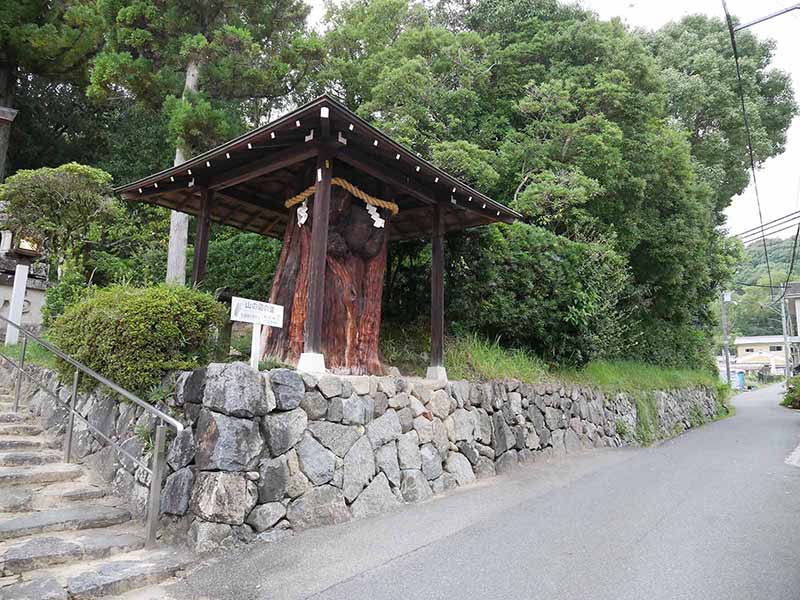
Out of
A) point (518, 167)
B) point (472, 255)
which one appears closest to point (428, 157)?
point (518, 167)

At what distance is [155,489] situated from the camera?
4.22 m

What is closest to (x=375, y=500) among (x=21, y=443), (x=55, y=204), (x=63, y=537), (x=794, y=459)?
(x=63, y=537)

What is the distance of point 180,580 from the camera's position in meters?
3.71

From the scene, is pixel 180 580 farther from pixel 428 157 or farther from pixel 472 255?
pixel 428 157

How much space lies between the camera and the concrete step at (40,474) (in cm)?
481

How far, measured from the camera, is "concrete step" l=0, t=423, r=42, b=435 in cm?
591

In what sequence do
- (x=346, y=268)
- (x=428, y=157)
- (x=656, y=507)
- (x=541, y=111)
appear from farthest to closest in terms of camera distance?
(x=541, y=111), (x=428, y=157), (x=346, y=268), (x=656, y=507)

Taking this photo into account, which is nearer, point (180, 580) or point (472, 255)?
point (180, 580)

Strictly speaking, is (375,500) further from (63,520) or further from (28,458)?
(28,458)

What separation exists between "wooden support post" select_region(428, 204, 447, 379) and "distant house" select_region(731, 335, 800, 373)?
49.6 metres

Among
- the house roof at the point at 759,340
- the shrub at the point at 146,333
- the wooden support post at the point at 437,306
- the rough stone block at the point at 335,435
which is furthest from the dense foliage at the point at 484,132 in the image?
the house roof at the point at 759,340

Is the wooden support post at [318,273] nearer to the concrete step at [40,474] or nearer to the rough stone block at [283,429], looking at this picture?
the rough stone block at [283,429]

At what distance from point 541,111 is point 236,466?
10862 millimetres

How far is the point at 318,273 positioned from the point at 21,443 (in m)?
3.54
